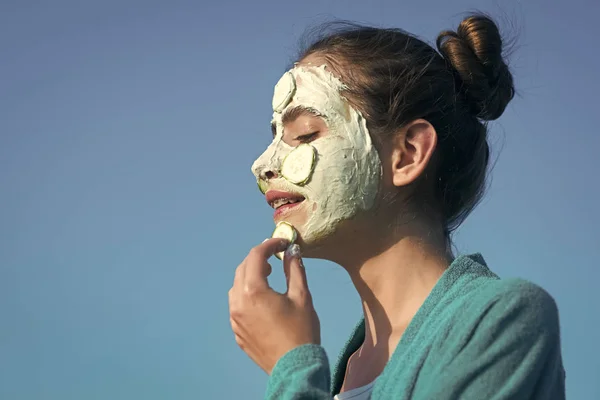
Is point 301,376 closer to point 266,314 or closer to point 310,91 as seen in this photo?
point 266,314

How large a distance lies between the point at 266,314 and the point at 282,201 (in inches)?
27.2

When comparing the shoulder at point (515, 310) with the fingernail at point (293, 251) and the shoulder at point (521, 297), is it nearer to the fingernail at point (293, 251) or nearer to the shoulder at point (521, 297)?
the shoulder at point (521, 297)

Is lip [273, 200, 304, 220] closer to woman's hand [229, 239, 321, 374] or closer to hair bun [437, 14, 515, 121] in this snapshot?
woman's hand [229, 239, 321, 374]

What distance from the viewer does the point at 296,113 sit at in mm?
3439

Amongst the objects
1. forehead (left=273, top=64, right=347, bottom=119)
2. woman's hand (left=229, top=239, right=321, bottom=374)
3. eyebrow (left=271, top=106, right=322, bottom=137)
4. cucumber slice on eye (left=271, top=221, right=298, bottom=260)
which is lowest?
woman's hand (left=229, top=239, right=321, bottom=374)

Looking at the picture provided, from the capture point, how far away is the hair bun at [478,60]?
140 inches

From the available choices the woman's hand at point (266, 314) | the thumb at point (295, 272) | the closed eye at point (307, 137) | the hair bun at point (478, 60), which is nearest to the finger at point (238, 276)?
the woman's hand at point (266, 314)

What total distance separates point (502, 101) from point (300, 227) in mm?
1185

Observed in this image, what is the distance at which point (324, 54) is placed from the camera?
361 centimetres

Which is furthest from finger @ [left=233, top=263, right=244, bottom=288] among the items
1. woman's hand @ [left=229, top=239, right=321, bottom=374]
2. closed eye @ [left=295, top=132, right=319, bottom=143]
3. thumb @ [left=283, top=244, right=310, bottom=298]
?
closed eye @ [left=295, top=132, right=319, bottom=143]

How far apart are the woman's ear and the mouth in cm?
42

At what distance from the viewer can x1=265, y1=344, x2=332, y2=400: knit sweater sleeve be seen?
2539mm

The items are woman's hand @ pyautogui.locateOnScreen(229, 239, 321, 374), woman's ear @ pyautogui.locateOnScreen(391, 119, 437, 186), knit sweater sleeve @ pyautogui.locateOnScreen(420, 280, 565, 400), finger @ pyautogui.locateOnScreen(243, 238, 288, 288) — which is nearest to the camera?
knit sweater sleeve @ pyautogui.locateOnScreen(420, 280, 565, 400)

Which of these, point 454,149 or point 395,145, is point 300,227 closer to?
point 395,145
